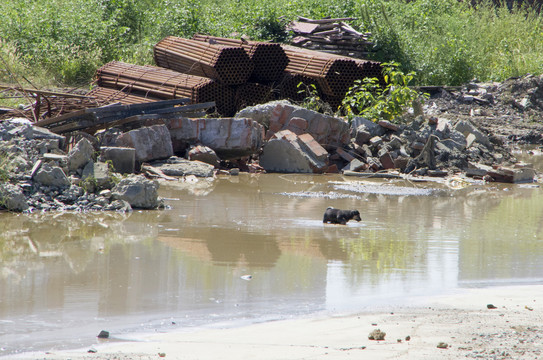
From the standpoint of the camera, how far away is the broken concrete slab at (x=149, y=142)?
10.6m

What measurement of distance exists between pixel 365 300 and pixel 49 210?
4.38 meters

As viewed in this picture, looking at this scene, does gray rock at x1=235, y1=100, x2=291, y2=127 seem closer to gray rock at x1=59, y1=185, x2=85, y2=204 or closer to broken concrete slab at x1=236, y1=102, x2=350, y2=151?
broken concrete slab at x1=236, y1=102, x2=350, y2=151

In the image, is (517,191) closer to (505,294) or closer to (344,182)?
(344,182)

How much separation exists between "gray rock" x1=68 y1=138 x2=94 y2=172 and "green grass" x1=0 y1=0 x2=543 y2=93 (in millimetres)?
7489

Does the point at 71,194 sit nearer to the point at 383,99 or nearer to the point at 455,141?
the point at 383,99

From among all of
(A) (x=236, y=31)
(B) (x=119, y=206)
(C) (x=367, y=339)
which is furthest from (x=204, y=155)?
(A) (x=236, y=31)

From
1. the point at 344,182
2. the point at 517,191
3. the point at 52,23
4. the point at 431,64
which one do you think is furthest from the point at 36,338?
the point at 431,64

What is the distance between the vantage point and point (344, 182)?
10852 millimetres

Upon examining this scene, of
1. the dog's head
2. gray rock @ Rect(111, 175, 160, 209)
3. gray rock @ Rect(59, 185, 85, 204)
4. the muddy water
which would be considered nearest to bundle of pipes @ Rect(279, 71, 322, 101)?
the muddy water

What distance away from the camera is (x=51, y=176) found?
7938 mm

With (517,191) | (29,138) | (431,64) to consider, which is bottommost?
(517,191)

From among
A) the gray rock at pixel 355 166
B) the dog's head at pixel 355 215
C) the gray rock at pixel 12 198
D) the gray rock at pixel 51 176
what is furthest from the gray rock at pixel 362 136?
the gray rock at pixel 12 198

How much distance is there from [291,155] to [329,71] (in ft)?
9.57

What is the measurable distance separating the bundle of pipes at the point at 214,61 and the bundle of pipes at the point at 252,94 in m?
0.22
